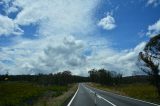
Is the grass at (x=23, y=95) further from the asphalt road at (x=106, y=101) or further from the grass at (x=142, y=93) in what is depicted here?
the grass at (x=142, y=93)

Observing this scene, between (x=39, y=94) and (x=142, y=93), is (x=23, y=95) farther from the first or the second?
(x=142, y=93)

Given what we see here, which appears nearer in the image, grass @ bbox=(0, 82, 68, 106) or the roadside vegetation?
the roadside vegetation

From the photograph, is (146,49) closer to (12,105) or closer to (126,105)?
(126,105)

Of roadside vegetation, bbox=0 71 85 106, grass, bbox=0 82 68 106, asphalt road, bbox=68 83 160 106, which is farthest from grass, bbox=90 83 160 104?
grass, bbox=0 82 68 106

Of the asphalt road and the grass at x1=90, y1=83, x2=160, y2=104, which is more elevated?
the grass at x1=90, y1=83, x2=160, y2=104

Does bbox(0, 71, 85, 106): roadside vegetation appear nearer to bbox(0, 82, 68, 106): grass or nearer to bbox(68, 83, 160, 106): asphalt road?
bbox(0, 82, 68, 106): grass

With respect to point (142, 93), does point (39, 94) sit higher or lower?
higher

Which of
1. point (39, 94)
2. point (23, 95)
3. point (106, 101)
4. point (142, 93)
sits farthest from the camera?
point (39, 94)

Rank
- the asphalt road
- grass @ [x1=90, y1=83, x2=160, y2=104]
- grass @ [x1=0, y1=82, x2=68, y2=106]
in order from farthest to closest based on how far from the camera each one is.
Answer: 1. grass @ [x1=0, y1=82, x2=68, y2=106]
2. grass @ [x1=90, y1=83, x2=160, y2=104]
3. the asphalt road

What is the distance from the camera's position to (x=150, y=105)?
21500mm

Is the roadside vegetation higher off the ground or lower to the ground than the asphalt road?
→ higher

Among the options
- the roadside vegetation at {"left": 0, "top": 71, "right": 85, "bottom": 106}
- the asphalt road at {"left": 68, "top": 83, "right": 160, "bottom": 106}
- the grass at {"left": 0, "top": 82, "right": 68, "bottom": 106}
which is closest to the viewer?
the asphalt road at {"left": 68, "top": 83, "right": 160, "bottom": 106}

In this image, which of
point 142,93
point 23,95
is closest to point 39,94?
point 23,95

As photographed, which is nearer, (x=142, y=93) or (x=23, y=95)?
(x=142, y=93)
